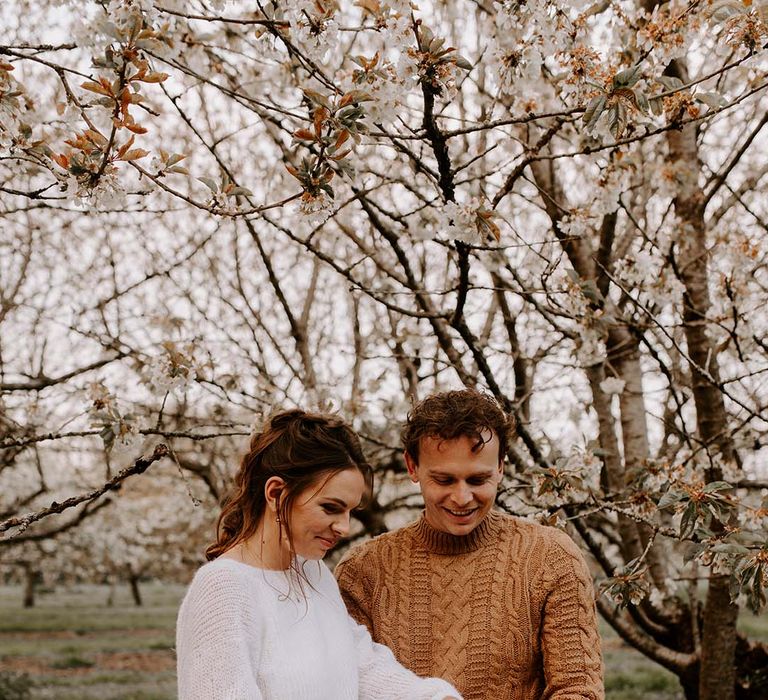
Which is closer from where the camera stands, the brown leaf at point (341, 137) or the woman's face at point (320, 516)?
the woman's face at point (320, 516)

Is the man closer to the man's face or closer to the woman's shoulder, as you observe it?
the man's face

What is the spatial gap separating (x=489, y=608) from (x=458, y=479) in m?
0.30

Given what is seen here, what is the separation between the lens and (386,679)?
187cm

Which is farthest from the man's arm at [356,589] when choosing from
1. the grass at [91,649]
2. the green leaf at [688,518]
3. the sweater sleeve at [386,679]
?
the grass at [91,649]

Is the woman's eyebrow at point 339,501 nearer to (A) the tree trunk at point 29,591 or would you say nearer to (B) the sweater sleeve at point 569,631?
(B) the sweater sleeve at point 569,631

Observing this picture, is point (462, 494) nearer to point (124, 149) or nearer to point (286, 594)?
point (286, 594)

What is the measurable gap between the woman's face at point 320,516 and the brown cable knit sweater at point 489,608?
33cm

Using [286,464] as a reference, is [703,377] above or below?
above

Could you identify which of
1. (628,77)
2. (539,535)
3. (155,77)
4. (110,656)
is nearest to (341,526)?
(539,535)

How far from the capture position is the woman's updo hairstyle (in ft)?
6.04

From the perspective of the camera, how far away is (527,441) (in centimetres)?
336

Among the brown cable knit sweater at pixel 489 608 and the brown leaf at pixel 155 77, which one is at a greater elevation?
the brown leaf at pixel 155 77

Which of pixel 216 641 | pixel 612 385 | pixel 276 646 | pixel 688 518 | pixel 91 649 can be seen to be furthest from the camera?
pixel 91 649

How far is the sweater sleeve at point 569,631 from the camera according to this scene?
1.79m
